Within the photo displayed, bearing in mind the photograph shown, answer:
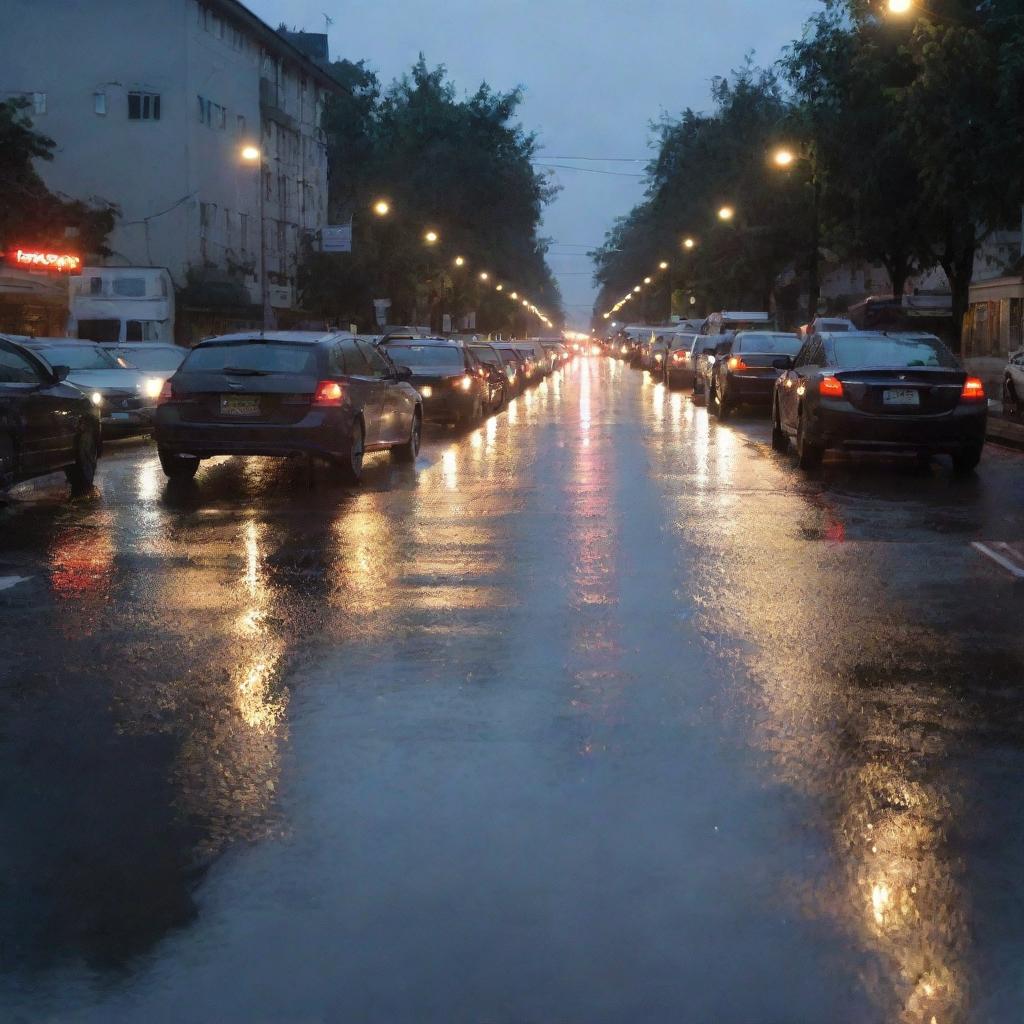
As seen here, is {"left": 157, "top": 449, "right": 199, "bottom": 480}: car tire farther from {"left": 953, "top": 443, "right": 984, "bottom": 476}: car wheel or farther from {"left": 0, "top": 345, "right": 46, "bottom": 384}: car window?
{"left": 953, "top": 443, "right": 984, "bottom": 476}: car wheel

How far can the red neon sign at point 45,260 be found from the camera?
1837 inches

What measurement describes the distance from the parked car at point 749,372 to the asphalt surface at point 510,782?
686 inches

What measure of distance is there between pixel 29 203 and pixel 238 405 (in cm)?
3657

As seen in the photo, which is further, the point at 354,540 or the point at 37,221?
the point at 37,221

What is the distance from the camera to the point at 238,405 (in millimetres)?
15766

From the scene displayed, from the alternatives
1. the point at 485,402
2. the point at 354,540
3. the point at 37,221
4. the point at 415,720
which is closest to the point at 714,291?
the point at 37,221

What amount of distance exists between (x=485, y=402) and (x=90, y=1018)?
27.9m

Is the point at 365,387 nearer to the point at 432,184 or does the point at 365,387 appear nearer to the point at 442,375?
the point at 442,375

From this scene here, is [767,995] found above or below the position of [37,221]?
below

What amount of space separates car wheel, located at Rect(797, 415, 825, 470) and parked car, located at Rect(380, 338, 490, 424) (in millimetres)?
8898

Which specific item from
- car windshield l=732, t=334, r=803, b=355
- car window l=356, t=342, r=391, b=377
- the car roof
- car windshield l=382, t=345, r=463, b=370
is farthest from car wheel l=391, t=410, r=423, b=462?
car windshield l=732, t=334, r=803, b=355

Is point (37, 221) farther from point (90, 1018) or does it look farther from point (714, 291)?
Answer: point (90, 1018)

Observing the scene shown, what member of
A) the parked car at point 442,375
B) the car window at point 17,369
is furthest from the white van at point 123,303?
the car window at point 17,369

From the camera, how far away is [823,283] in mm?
91750
